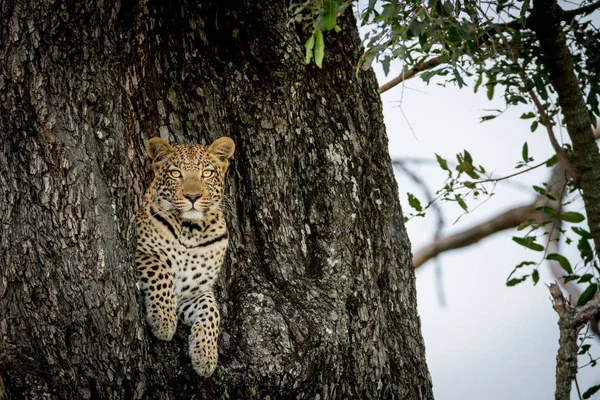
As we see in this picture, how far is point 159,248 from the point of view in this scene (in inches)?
190

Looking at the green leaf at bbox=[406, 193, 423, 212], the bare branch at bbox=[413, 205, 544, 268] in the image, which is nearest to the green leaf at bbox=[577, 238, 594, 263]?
the green leaf at bbox=[406, 193, 423, 212]

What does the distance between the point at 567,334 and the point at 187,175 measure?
8.70 feet

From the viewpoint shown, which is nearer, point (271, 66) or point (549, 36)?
point (271, 66)

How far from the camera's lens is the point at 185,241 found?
4.92m

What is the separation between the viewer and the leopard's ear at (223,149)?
4.72 m

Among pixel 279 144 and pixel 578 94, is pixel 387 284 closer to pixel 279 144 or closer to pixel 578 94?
pixel 279 144

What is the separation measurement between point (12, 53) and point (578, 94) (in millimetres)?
3574

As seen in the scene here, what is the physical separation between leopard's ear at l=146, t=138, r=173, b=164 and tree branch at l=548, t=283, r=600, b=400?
2657 mm

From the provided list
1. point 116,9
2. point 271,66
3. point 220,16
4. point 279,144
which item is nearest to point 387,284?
point 279,144

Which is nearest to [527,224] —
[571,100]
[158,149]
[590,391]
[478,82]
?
[571,100]

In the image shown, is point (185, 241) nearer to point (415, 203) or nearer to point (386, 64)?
point (386, 64)

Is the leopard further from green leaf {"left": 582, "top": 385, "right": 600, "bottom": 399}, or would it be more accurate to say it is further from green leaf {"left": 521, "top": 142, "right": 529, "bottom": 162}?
green leaf {"left": 582, "top": 385, "right": 600, "bottom": 399}

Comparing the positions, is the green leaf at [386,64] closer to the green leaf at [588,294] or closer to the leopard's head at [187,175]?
the leopard's head at [187,175]

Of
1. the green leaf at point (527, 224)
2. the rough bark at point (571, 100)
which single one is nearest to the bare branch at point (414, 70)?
the rough bark at point (571, 100)
